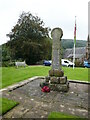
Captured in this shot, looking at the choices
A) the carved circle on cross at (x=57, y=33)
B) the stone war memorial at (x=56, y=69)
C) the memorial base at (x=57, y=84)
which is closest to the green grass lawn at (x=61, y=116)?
the memorial base at (x=57, y=84)

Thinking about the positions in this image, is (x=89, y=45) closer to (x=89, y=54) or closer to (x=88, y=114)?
(x=89, y=54)

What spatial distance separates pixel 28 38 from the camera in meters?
29.4

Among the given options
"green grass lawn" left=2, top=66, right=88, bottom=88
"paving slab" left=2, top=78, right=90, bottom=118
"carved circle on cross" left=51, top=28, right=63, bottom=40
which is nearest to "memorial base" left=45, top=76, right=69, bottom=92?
"paving slab" left=2, top=78, right=90, bottom=118

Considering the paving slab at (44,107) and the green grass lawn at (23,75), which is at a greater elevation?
the green grass lawn at (23,75)

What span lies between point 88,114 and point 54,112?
94cm

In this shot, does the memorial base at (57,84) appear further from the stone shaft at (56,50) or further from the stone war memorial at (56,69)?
the stone shaft at (56,50)

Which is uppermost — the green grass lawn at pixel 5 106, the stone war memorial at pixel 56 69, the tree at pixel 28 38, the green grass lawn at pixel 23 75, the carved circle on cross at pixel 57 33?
the tree at pixel 28 38

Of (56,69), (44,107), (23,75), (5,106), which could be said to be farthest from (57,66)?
(23,75)

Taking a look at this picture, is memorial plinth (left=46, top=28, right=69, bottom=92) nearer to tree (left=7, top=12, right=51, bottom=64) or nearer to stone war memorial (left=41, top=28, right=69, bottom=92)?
stone war memorial (left=41, top=28, right=69, bottom=92)

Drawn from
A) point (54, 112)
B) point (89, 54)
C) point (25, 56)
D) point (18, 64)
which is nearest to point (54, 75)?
point (54, 112)

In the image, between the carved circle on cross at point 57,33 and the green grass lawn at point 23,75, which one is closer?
the carved circle on cross at point 57,33

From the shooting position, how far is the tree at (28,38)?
2839cm

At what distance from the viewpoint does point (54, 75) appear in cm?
684

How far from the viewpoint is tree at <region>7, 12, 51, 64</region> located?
93.1 feet
